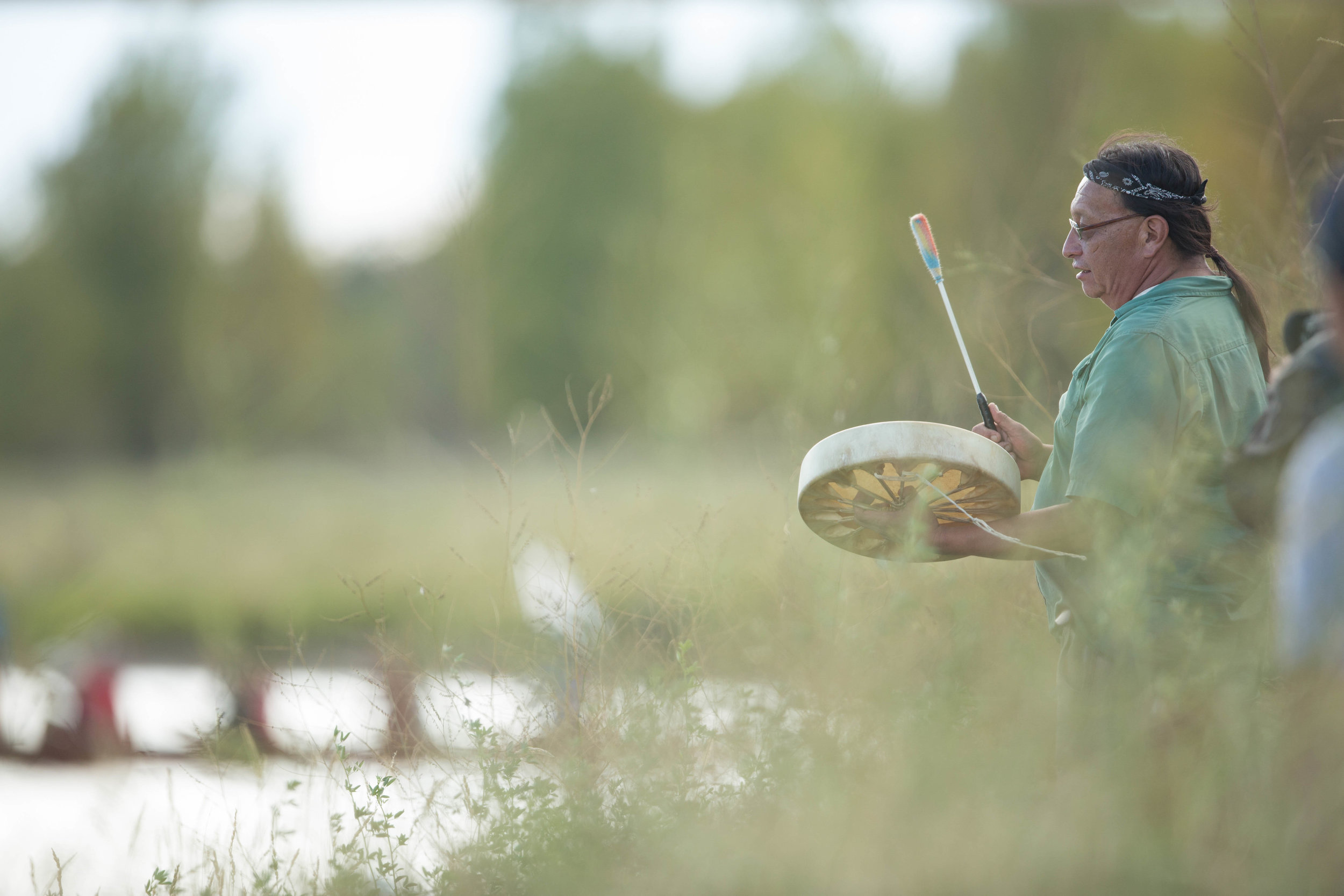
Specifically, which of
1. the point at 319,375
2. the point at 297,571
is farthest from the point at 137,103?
the point at 297,571

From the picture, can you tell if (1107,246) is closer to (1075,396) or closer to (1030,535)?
(1075,396)

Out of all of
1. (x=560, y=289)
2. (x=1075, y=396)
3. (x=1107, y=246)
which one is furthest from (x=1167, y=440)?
(x=560, y=289)

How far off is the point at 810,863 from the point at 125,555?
17.8 meters

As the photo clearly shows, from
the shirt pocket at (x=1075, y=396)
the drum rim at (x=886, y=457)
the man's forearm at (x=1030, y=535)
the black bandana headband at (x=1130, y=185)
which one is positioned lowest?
the man's forearm at (x=1030, y=535)

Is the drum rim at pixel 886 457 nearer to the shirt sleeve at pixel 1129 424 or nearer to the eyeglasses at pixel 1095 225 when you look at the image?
the shirt sleeve at pixel 1129 424

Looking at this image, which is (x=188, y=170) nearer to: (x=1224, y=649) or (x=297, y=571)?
(x=297, y=571)

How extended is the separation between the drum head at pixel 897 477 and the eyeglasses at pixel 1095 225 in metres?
0.56

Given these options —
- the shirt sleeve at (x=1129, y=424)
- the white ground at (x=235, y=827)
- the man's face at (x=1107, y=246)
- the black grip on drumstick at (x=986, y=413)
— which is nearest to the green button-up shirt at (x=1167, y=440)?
the shirt sleeve at (x=1129, y=424)

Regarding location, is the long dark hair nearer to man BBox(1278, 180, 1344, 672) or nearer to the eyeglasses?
the eyeglasses

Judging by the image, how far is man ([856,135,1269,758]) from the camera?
2.00 meters

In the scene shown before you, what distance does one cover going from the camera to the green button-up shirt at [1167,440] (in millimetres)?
1978

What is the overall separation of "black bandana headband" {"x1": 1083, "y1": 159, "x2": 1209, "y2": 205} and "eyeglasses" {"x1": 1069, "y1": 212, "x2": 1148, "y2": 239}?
4 centimetres

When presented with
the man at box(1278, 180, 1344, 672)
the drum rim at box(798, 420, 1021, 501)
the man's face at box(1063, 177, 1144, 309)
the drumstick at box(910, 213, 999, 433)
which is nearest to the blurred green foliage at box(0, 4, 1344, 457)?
the drumstick at box(910, 213, 999, 433)

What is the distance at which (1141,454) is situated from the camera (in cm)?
200
